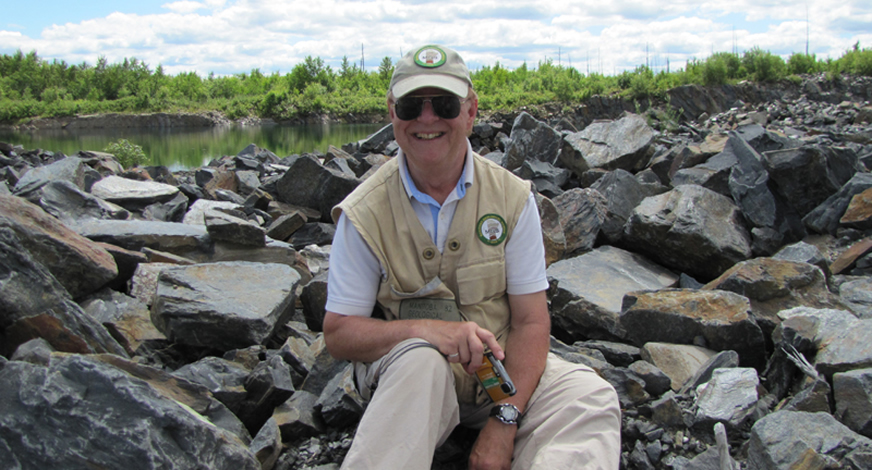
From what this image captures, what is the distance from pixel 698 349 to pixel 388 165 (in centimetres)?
227

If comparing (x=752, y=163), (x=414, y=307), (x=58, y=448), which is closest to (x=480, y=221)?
(x=414, y=307)

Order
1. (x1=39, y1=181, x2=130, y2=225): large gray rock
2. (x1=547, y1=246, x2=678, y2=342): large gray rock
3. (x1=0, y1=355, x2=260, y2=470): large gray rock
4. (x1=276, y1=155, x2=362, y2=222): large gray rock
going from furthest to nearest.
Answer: (x1=276, y1=155, x2=362, y2=222): large gray rock < (x1=39, y1=181, x2=130, y2=225): large gray rock < (x1=547, y1=246, x2=678, y2=342): large gray rock < (x1=0, y1=355, x2=260, y2=470): large gray rock

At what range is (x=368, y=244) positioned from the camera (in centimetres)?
246

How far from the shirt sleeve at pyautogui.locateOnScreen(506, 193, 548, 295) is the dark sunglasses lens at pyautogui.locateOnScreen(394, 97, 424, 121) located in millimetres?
635

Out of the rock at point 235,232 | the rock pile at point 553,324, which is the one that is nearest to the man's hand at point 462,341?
the rock pile at point 553,324

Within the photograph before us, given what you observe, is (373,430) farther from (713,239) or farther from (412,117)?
(713,239)

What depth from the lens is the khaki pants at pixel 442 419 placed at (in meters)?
2.07

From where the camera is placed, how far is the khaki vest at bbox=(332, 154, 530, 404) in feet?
8.27

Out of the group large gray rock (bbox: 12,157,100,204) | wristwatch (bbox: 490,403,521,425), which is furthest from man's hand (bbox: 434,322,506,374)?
large gray rock (bbox: 12,157,100,204)

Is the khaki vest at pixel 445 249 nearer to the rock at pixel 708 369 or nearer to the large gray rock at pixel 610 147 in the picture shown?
the rock at pixel 708 369

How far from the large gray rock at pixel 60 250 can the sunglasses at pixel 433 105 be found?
266 centimetres

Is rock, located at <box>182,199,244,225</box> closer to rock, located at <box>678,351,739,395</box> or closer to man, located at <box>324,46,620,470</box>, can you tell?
man, located at <box>324,46,620,470</box>

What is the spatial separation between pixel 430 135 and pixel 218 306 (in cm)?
209

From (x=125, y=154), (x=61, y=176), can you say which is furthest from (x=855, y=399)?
(x=125, y=154)
